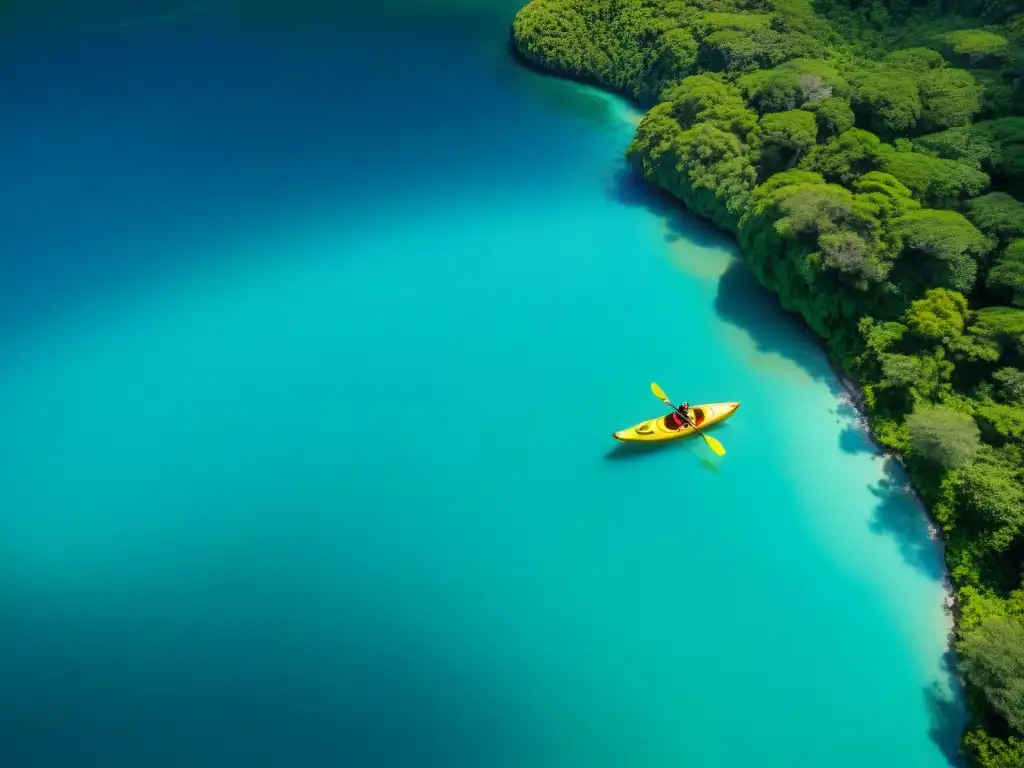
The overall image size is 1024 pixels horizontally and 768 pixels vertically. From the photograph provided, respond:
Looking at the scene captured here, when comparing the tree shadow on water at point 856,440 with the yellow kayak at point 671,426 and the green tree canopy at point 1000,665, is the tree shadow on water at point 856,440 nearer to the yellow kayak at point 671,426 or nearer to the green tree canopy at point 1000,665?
the yellow kayak at point 671,426

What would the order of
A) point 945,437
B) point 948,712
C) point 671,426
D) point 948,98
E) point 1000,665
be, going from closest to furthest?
1. point 1000,665
2. point 948,712
3. point 945,437
4. point 671,426
5. point 948,98

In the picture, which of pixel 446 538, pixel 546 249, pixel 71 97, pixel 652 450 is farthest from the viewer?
pixel 71 97

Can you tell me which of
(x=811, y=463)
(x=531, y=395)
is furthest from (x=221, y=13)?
(x=811, y=463)

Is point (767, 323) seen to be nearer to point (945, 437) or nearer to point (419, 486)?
point (945, 437)

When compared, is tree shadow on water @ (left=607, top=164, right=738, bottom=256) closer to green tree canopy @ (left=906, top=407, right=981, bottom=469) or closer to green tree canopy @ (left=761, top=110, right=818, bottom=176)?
green tree canopy @ (left=761, top=110, right=818, bottom=176)

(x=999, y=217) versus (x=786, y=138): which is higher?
(x=786, y=138)

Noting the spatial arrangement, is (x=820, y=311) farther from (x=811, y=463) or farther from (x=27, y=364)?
(x=27, y=364)

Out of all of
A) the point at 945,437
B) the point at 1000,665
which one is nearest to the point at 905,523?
the point at 945,437

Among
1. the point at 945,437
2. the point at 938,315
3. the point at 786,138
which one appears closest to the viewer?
the point at 945,437
